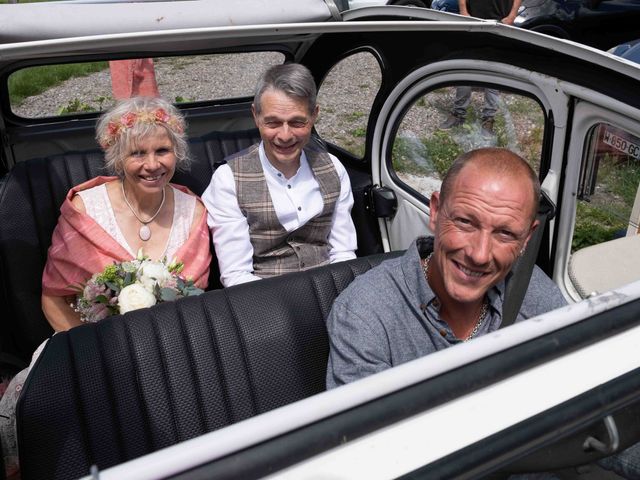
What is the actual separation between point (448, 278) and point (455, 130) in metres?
1.34

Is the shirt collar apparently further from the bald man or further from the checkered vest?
the bald man

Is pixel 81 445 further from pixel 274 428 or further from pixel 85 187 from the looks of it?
pixel 85 187

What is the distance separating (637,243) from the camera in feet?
6.14

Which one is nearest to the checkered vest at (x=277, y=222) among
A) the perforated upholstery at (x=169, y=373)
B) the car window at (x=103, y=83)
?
the perforated upholstery at (x=169, y=373)

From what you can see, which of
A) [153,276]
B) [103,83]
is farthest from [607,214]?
[103,83]

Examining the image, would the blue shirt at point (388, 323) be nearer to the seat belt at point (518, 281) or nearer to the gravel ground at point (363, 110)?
the seat belt at point (518, 281)

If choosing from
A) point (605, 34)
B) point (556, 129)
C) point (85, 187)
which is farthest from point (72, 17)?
point (605, 34)

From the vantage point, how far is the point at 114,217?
2492 millimetres

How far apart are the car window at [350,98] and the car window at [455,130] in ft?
0.85

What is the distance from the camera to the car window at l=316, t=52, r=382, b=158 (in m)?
3.25

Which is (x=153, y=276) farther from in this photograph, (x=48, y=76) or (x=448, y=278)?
(x=48, y=76)

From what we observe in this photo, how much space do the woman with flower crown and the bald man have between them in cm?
107

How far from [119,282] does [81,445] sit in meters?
0.77

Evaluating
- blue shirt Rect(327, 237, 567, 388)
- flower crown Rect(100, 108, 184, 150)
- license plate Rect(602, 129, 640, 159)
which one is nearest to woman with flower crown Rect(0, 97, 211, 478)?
flower crown Rect(100, 108, 184, 150)
